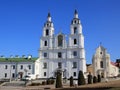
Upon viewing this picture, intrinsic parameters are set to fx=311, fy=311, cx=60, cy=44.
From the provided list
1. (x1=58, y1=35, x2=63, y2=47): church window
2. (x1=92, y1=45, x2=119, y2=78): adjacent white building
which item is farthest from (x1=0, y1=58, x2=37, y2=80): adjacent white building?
(x1=92, y1=45, x2=119, y2=78): adjacent white building

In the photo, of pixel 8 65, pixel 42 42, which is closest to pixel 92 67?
pixel 42 42

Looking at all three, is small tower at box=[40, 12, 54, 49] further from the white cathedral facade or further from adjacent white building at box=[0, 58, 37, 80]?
adjacent white building at box=[0, 58, 37, 80]

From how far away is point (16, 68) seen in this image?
9012 cm

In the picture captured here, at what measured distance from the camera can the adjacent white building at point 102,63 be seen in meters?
92.0

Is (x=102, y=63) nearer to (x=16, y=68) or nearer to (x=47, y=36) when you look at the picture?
(x=47, y=36)

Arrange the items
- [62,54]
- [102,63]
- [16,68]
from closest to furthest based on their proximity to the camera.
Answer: [62,54], [16,68], [102,63]

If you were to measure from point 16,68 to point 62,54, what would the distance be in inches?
553

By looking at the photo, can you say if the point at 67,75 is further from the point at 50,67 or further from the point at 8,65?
the point at 8,65

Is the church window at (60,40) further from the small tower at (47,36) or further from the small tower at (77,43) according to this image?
the small tower at (77,43)

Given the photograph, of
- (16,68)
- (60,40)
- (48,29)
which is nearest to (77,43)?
(60,40)

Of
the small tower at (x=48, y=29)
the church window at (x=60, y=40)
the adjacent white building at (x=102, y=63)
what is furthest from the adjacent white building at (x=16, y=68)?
the adjacent white building at (x=102, y=63)

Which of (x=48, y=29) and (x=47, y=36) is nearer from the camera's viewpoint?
(x=47, y=36)

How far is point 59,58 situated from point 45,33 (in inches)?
339

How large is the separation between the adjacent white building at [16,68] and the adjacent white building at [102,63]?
1847 cm
